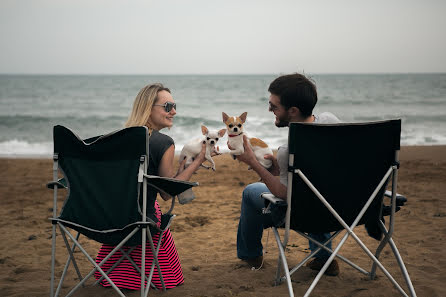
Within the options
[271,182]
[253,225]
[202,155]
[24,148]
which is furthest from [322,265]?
[24,148]

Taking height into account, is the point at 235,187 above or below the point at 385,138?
below

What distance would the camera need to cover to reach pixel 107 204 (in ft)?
8.01

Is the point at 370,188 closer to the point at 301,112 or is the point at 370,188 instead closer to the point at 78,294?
the point at 301,112

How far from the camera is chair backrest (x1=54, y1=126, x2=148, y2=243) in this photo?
2377mm

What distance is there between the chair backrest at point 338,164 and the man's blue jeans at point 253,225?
21.9 inches

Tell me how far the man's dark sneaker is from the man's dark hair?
3.85 ft

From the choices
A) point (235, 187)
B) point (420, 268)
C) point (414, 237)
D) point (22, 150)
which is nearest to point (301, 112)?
point (420, 268)

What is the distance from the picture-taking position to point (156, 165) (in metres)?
2.67

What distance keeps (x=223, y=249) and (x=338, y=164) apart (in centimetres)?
176

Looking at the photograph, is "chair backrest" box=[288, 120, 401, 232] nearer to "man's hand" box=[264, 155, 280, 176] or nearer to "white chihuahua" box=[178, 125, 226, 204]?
"man's hand" box=[264, 155, 280, 176]

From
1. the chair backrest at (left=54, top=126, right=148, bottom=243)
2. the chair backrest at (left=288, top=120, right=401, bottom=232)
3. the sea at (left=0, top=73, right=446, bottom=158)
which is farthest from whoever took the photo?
the sea at (left=0, top=73, right=446, bottom=158)

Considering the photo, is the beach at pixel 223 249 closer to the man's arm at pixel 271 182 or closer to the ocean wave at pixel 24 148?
the man's arm at pixel 271 182

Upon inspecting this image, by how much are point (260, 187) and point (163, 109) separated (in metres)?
0.88

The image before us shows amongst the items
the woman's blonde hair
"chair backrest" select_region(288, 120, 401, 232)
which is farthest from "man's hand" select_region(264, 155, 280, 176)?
the woman's blonde hair
